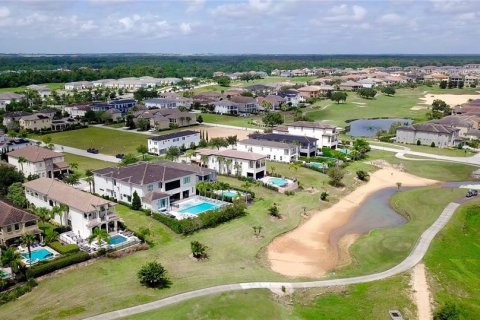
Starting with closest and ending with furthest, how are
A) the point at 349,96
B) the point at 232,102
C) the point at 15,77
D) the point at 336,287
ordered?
the point at 336,287, the point at 232,102, the point at 349,96, the point at 15,77

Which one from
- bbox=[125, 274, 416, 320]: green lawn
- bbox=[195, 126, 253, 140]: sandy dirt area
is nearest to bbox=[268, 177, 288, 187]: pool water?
bbox=[125, 274, 416, 320]: green lawn

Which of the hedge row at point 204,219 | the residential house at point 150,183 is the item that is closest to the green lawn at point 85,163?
the residential house at point 150,183

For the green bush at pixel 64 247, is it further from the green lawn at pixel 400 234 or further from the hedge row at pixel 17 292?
the green lawn at pixel 400 234

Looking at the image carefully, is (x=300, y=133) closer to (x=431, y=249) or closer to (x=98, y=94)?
(x=431, y=249)

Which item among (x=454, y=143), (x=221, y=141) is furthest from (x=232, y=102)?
(x=454, y=143)

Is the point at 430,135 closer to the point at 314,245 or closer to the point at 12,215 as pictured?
the point at 314,245

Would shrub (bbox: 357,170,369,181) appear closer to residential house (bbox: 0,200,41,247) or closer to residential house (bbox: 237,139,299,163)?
residential house (bbox: 237,139,299,163)

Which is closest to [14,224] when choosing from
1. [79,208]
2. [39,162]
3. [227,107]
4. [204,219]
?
[79,208]
